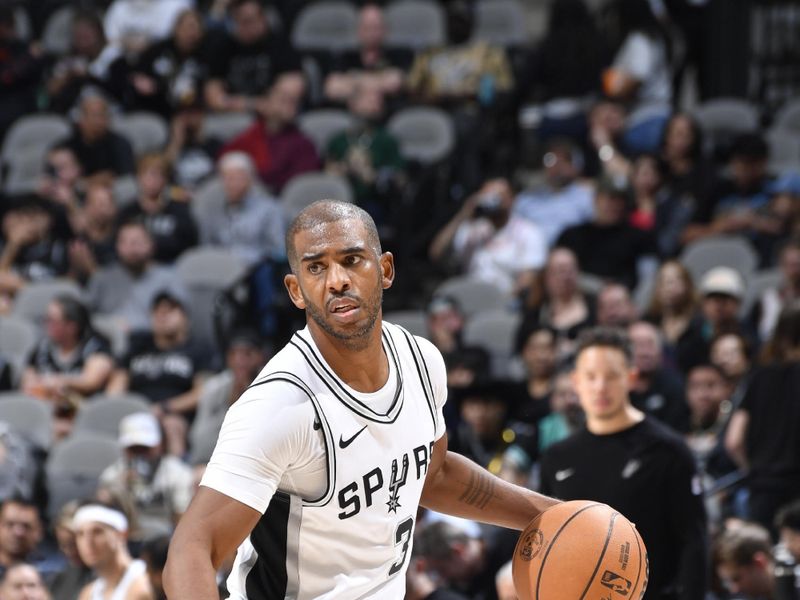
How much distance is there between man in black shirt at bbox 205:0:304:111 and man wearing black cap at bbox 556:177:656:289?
138 inches

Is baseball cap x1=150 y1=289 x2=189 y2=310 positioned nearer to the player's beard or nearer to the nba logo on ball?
the nba logo on ball

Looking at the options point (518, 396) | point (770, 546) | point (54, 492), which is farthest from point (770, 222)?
point (54, 492)

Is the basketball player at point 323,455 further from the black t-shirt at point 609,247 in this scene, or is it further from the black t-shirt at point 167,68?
the black t-shirt at point 167,68

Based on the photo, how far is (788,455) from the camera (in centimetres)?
683

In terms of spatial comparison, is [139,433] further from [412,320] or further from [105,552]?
[412,320]

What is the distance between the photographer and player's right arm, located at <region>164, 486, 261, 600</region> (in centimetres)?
293

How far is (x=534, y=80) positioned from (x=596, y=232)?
260 centimetres

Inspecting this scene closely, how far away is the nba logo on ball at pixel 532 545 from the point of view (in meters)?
3.63

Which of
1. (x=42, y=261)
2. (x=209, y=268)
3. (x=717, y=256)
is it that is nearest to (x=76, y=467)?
(x=209, y=268)

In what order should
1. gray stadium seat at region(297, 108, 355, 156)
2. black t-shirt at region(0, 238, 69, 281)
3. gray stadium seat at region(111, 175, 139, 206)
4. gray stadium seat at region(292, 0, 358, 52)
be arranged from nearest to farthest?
black t-shirt at region(0, 238, 69, 281), gray stadium seat at region(111, 175, 139, 206), gray stadium seat at region(297, 108, 355, 156), gray stadium seat at region(292, 0, 358, 52)

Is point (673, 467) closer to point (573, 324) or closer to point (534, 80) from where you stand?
point (573, 324)

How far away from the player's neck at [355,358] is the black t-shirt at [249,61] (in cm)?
957

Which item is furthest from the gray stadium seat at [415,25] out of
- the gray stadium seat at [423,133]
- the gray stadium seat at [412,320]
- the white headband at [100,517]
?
the white headband at [100,517]

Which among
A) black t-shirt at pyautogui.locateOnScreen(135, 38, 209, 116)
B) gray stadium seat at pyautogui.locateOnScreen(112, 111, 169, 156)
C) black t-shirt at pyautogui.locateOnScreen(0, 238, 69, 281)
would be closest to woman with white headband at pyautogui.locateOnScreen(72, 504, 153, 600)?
black t-shirt at pyautogui.locateOnScreen(0, 238, 69, 281)
